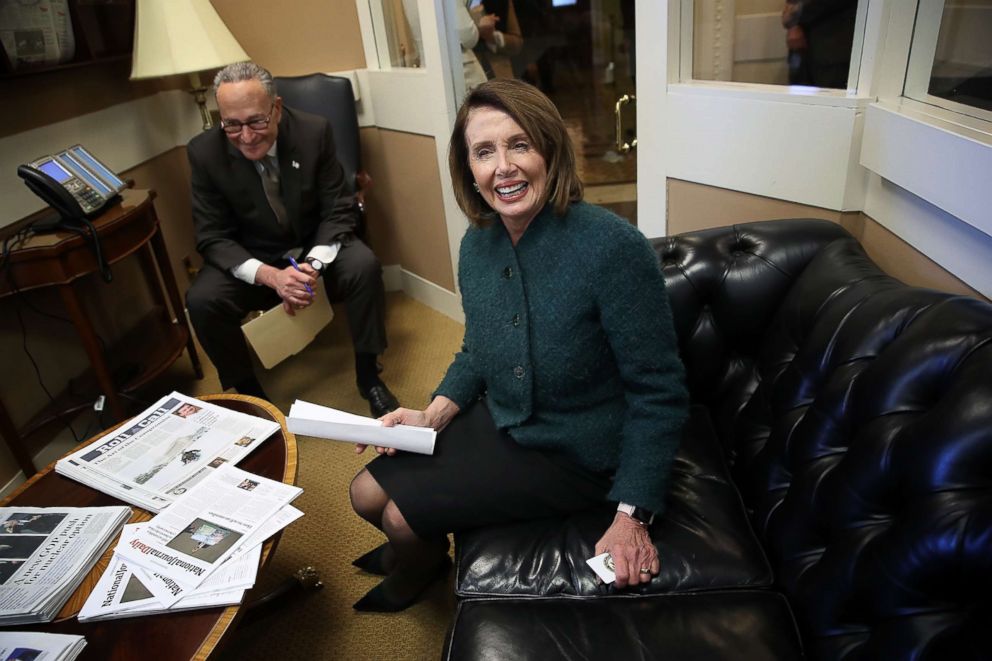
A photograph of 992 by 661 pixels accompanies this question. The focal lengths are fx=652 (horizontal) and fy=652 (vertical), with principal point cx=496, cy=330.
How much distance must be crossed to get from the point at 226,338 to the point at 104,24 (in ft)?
4.36

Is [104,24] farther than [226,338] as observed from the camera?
Yes

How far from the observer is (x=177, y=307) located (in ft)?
8.60

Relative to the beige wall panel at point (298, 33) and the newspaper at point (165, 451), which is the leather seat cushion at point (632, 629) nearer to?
the newspaper at point (165, 451)

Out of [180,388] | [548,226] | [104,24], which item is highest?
[104,24]

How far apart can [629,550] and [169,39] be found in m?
2.55

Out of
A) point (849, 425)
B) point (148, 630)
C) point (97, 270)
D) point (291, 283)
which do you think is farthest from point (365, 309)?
point (849, 425)

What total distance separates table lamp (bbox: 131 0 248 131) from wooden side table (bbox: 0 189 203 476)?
52 cm

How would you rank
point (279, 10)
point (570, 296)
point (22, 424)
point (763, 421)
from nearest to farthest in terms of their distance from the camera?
1. point (570, 296)
2. point (763, 421)
3. point (22, 424)
4. point (279, 10)

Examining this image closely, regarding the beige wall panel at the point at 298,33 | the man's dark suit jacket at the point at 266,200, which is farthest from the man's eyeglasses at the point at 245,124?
the beige wall panel at the point at 298,33

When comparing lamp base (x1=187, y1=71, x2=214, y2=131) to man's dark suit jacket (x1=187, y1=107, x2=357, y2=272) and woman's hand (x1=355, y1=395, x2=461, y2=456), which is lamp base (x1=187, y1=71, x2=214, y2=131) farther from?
woman's hand (x1=355, y1=395, x2=461, y2=456)

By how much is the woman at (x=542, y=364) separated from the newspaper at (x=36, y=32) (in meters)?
1.66

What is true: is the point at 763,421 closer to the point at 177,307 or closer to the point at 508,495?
the point at 508,495

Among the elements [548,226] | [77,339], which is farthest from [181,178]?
[548,226]

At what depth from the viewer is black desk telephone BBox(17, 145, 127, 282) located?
1960mm
